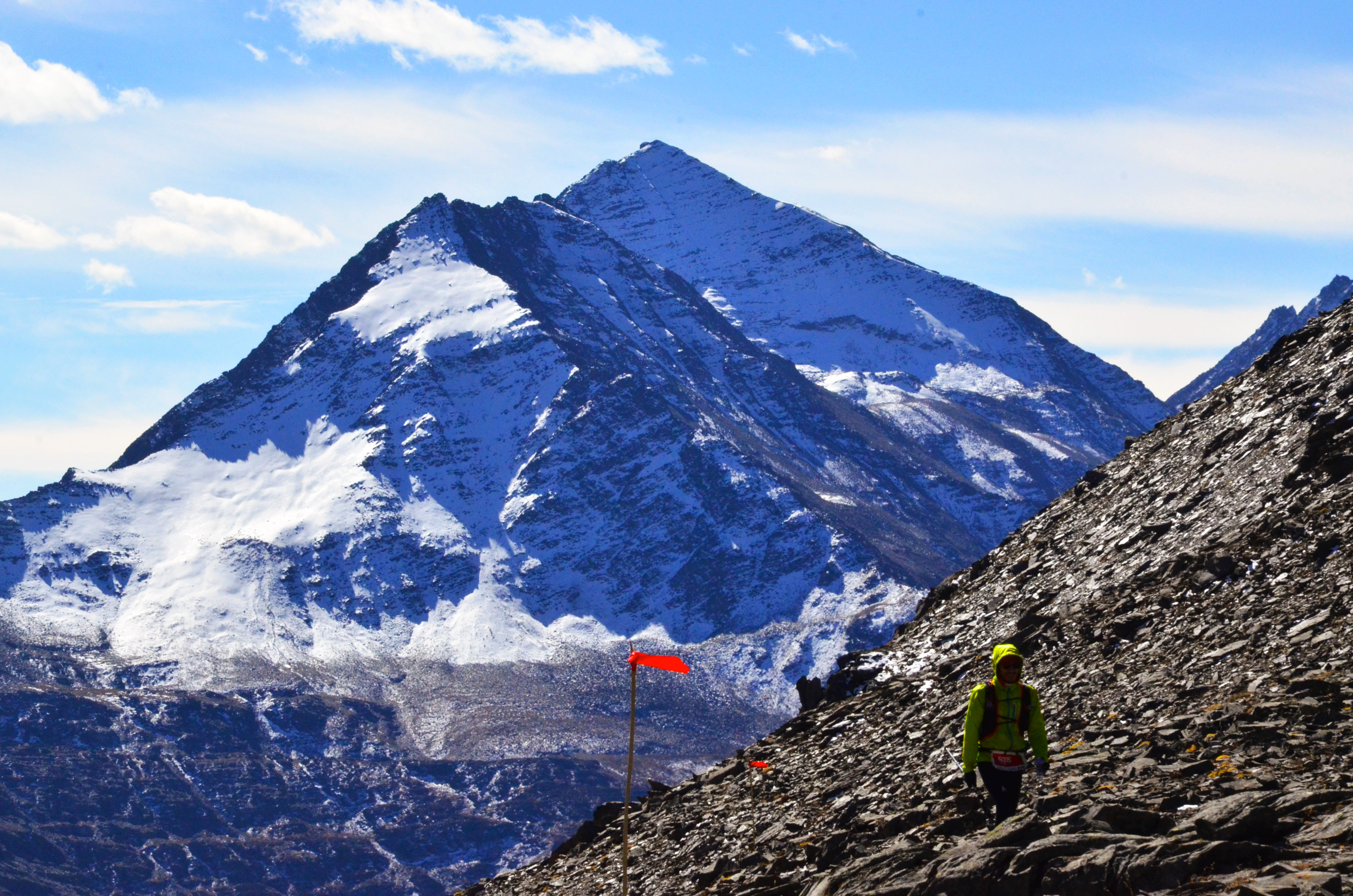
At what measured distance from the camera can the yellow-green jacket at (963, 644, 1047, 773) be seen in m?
24.3

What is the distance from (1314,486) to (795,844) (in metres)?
14.5

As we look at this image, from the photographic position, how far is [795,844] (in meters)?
29.8

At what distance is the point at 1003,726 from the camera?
80.0 feet

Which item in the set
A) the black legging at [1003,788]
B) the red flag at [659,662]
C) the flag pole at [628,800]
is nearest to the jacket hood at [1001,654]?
the black legging at [1003,788]

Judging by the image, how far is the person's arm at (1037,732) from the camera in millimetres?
24250

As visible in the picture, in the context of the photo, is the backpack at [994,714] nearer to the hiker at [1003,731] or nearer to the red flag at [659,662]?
the hiker at [1003,731]

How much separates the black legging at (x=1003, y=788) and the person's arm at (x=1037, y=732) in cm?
45

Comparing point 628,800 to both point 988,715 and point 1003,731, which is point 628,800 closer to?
point 988,715

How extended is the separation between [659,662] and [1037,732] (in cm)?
1003

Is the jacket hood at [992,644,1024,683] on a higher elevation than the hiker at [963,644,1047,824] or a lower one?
higher

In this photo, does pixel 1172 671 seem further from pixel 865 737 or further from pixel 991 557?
pixel 991 557

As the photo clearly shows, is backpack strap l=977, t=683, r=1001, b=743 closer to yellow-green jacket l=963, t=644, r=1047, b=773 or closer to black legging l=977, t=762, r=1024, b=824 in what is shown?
yellow-green jacket l=963, t=644, r=1047, b=773

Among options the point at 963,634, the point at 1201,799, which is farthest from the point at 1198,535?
the point at 1201,799

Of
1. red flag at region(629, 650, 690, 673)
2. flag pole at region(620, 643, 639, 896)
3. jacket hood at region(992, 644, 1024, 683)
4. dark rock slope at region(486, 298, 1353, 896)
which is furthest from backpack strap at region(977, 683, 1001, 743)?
red flag at region(629, 650, 690, 673)
